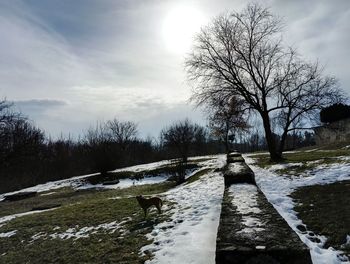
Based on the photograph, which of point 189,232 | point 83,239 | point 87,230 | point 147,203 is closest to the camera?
point 189,232

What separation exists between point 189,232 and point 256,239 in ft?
10.9

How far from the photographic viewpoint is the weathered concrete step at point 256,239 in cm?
404

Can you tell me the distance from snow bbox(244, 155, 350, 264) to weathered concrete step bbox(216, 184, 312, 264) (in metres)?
1.14

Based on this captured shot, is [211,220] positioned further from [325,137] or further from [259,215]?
[325,137]

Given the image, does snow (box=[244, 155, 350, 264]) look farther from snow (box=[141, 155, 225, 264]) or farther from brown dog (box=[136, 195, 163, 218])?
brown dog (box=[136, 195, 163, 218])

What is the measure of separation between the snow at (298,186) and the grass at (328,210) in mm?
196

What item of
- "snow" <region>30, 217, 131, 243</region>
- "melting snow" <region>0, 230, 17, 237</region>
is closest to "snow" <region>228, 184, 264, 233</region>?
"snow" <region>30, 217, 131, 243</region>

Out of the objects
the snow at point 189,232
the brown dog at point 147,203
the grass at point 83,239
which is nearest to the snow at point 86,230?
the grass at point 83,239

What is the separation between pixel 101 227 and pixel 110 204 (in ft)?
10.2

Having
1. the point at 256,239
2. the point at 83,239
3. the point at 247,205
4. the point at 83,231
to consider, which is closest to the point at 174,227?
the point at 247,205

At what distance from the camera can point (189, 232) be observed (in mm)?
7691

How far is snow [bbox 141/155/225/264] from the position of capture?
6375mm

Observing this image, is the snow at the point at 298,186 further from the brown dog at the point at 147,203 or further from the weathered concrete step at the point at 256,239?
the brown dog at the point at 147,203

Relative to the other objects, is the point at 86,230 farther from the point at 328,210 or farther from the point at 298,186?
the point at 298,186
